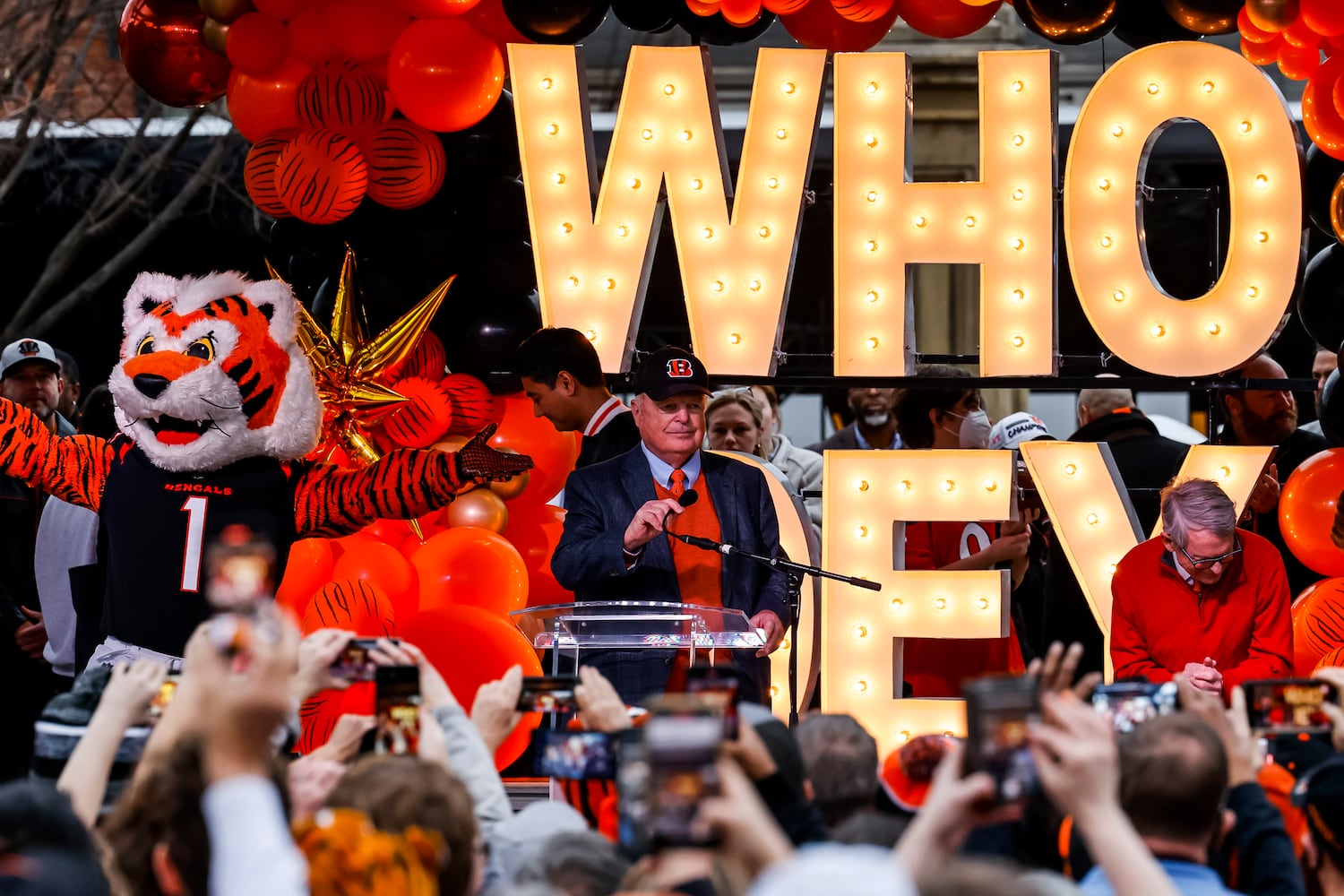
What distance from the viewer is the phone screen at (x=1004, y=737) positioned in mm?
2449

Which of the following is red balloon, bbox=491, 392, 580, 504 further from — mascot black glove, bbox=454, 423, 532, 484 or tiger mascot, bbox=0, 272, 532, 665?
mascot black glove, bbox=454, 423, 532, 484

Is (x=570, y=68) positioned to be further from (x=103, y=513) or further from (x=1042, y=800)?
(x=1042, y=800)

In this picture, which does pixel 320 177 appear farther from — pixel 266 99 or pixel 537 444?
pixel 537 444

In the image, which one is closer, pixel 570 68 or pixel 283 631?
pixel 283 631

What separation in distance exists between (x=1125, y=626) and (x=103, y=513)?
334cm

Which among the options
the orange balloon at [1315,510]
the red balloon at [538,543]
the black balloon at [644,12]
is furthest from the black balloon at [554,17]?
the orange balloon at [1315,510]

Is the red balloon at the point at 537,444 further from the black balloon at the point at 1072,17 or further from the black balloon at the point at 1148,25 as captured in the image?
the black balloon at the point at 1148,25

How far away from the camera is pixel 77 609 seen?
19.4 ft

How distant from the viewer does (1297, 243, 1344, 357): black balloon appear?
709 centimetres

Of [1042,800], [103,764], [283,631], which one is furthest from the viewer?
[1042,800]

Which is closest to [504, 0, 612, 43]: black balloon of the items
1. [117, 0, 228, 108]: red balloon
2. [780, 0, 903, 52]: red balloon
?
[780, 0, 903, 52]: red balloon

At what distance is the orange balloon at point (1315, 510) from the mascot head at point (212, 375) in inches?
150

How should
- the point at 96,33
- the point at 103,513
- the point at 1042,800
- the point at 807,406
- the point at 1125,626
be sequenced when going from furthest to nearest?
the point at 807,406, the point at 96,33, the point at 1125,626, the point at 103,513, the point at 1042,800

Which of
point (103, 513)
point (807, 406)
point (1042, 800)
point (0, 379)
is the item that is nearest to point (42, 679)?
point (0, 379)
